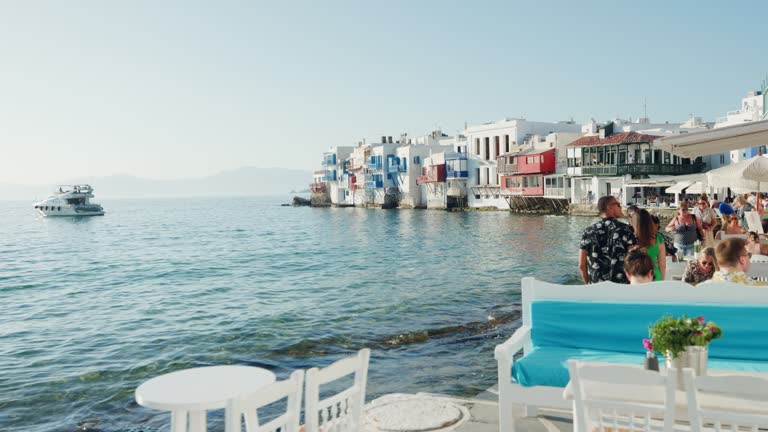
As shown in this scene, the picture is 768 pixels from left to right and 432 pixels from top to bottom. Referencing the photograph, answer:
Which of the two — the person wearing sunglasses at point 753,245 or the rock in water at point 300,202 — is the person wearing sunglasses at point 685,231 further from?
the rock in water at point 300,202

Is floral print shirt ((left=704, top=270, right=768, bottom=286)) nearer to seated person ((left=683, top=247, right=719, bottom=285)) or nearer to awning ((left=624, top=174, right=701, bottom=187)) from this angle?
seated person ((left=683, top=247, right=719, bottom=285))

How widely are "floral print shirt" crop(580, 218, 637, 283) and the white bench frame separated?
121 centimetres

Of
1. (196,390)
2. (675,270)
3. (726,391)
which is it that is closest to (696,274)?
(675,270)

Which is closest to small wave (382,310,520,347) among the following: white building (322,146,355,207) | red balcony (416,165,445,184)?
red balcony (416,165,445,184)

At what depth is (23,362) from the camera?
40.8 ft

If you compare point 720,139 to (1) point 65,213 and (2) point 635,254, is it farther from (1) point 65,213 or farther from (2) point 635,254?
(1) point 65,213

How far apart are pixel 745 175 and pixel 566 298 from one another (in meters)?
7.60

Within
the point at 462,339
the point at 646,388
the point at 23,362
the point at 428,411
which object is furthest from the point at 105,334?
the point at 646,388

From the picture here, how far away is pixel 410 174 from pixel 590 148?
32.4m

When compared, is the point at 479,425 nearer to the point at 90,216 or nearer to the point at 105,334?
the point at 105,334

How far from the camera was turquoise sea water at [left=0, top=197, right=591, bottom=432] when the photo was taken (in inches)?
376

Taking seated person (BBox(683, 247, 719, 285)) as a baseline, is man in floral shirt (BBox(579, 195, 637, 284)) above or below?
above

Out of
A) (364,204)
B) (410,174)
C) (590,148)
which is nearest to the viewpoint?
(590,148)

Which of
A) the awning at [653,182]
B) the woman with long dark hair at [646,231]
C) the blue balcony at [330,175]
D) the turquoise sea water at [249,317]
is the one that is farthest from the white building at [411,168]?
the woman with long dark hair at [646,231]
